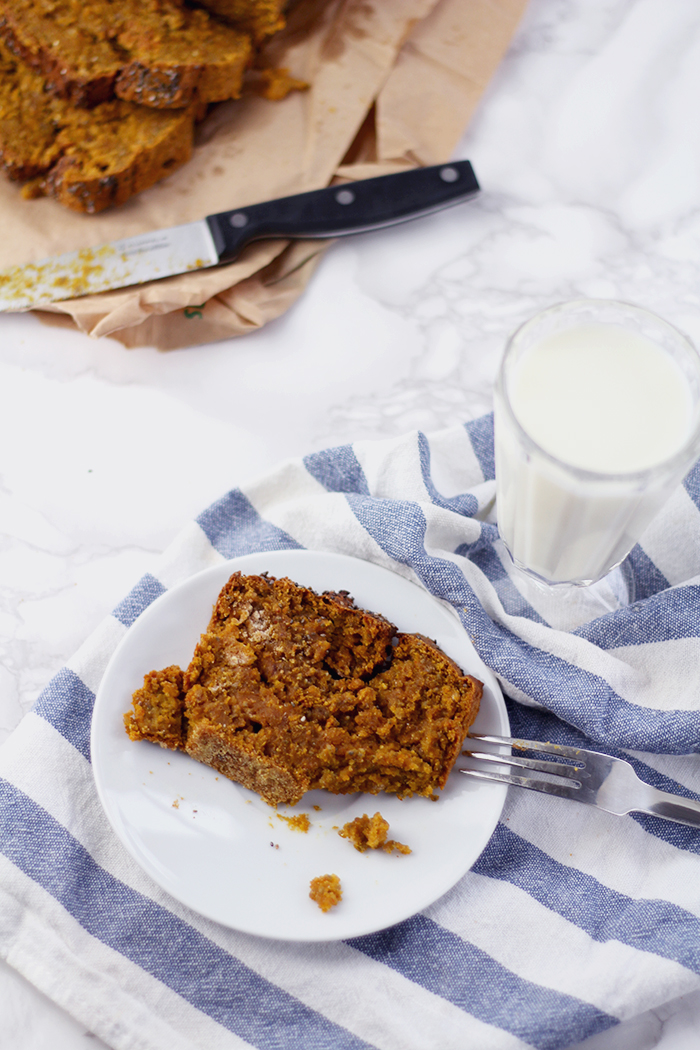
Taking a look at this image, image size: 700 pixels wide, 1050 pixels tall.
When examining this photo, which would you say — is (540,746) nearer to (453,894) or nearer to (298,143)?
(453,894)

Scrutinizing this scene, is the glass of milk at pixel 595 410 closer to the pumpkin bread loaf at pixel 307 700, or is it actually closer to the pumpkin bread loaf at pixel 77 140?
the pumpkin bread loaf at pixel 307 700

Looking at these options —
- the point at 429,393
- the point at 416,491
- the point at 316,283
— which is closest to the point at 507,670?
the point at 416,491

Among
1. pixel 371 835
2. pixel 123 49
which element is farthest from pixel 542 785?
pixel 123 49

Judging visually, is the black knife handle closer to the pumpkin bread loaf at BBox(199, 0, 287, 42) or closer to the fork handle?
the pumpkin bread loaf at BBox(199, 0, 287, 42)

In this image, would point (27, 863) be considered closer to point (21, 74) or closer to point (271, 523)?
point (271, 523)

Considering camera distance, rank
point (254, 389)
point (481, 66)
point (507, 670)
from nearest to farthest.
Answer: point (507, 670)
point (254, 389)
point (481, 66)

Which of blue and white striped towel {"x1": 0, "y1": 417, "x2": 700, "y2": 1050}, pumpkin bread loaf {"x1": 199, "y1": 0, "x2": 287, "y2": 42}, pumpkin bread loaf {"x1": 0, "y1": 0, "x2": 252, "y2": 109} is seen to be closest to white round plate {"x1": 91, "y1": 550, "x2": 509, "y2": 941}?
blue and white striped towel {"x1": 0, "y1": 417, "x2": 700, "y2": 1050}

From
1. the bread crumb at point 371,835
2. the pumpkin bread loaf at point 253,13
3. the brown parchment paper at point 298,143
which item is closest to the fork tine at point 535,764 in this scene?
the bread crumb at point 371,835
